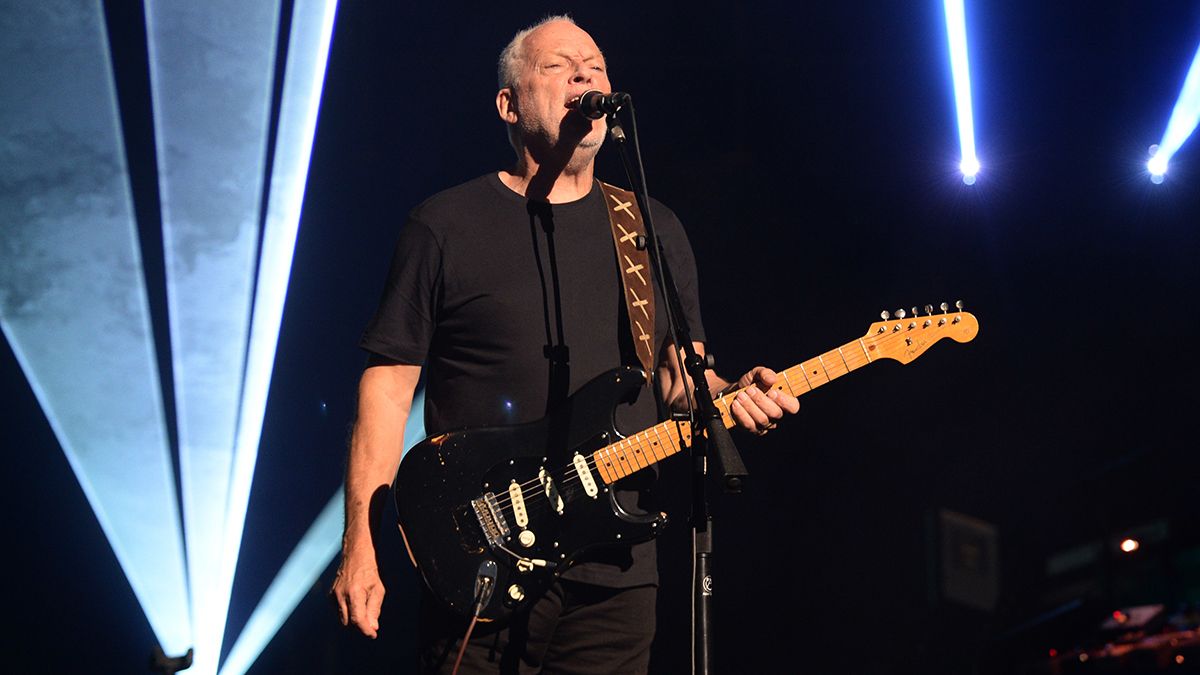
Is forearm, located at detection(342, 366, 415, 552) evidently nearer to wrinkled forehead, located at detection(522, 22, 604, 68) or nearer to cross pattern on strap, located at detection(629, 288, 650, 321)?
cross pattern on strap, located at detection(629, 288, 650, 321)

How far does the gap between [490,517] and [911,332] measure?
1.16 meters

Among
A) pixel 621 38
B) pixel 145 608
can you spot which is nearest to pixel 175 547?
pixel 145 608

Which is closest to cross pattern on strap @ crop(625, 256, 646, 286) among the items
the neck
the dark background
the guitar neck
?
the neck

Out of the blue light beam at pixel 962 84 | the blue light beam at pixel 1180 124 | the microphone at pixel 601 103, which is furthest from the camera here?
the blue light beam at pixel 962 84

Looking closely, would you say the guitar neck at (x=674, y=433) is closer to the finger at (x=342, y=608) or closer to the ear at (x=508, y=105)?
the finger at (x=342, y=608)

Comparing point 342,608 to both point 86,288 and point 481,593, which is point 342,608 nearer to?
point 481,593

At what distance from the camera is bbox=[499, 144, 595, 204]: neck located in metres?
2.64

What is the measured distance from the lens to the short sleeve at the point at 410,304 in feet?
7.94

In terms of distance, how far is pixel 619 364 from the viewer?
252 centimetres

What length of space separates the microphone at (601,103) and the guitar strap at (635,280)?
36cm

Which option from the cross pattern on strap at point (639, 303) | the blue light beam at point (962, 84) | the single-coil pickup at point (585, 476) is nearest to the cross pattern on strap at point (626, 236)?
the cross pattern on strap at point (639, 303)

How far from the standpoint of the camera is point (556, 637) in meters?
2.31

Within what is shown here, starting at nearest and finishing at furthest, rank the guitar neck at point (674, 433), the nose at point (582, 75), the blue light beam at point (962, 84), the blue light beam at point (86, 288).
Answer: the guitar neck at point (674, 433) < the nose at point (582, 75) < the blue light beam at point (86, 288) < the blue light beam at point (962, 84)

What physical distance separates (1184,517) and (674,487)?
2.19 meters
